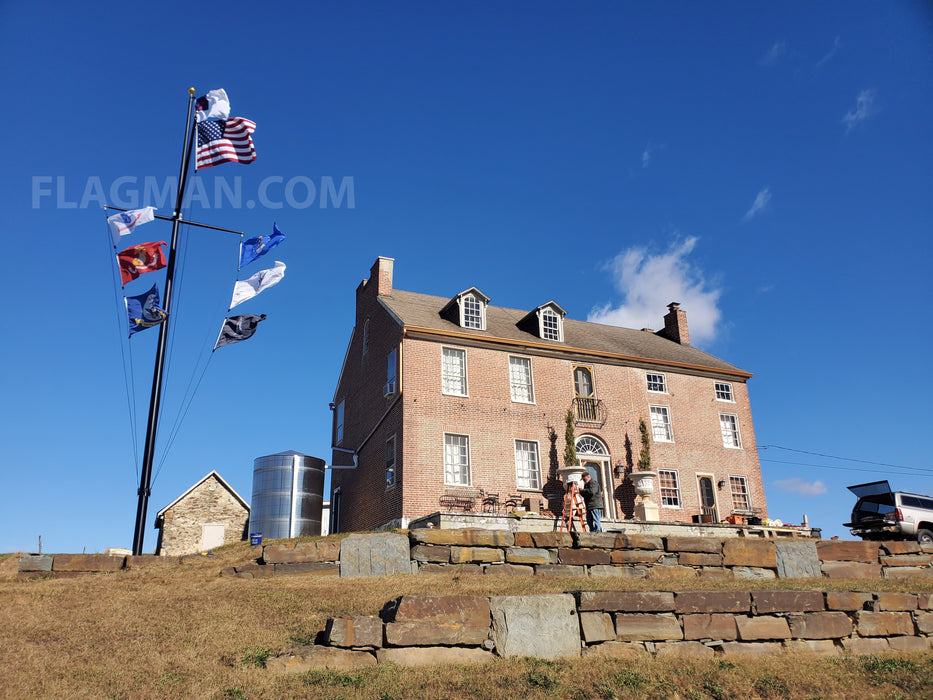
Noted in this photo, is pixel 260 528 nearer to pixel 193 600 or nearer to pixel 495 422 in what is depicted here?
pixel 495 422

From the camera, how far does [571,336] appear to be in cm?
2862


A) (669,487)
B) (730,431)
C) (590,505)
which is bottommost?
(590,505)

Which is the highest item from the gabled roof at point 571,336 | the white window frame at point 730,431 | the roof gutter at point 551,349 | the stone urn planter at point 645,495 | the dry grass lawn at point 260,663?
the gabled roof at point 571,336

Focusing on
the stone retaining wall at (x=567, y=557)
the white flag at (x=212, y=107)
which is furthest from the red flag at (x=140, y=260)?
the stone retaining wall at (x=567, y=557)

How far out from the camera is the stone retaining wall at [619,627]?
369 inches

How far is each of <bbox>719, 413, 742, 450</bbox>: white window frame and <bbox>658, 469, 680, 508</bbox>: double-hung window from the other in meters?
2.94

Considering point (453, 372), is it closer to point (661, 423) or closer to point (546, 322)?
point (546, 322)

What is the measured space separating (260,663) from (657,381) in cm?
2146

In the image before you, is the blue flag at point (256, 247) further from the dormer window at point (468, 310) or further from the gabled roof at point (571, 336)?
the dormer window at point (468, 310)

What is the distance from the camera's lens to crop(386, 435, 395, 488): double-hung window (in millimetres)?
23406

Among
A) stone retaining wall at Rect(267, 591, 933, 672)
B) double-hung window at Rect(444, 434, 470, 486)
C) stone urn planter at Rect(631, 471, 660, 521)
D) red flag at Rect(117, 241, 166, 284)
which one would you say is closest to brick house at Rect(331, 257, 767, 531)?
double-hung window at Rect(444, 434, 470, 486)

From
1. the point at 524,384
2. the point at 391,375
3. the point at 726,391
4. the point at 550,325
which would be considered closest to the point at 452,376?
the point at 391,375

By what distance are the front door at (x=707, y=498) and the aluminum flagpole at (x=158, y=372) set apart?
18953mm

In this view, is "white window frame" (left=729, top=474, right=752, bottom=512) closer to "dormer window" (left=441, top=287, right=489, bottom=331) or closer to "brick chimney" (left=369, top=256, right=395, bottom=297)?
"dormer window" (left=441, top=287, right=489, bottom=331)
